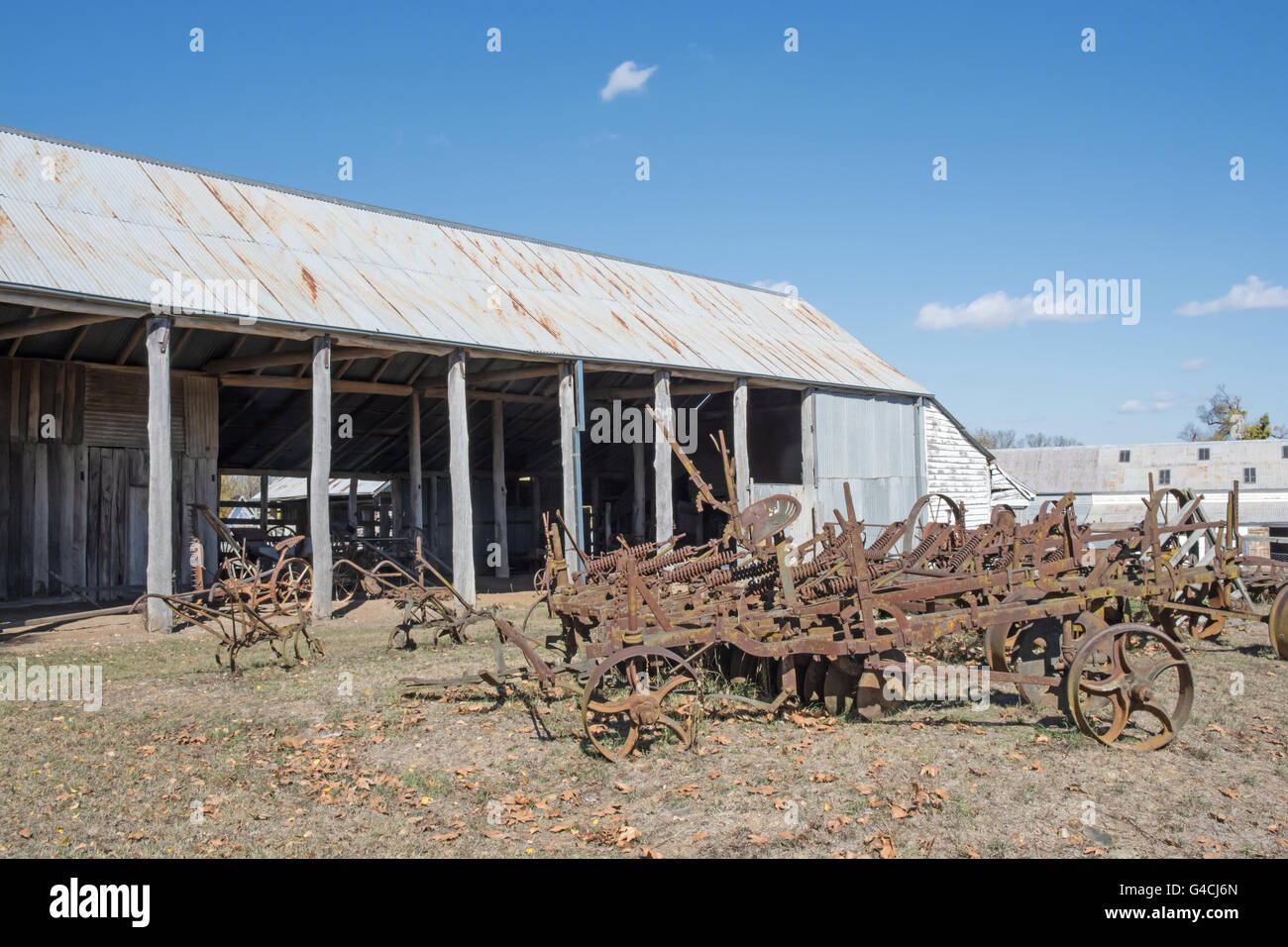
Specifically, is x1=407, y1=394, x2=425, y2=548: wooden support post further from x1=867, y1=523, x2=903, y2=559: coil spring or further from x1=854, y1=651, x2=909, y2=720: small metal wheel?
x1=854, y1=651, x2=909, y2=720: small metal wheel

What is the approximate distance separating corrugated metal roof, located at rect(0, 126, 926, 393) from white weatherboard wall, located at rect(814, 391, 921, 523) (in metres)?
0.60

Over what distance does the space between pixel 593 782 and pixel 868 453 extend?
18363mm

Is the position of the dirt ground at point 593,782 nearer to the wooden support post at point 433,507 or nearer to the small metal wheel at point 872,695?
the small metal wheel at point 872,695

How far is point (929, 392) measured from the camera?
25328 millimetres

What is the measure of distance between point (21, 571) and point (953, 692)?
15.9m

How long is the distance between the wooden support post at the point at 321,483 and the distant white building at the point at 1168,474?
4314cm

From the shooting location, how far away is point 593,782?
6.50 m

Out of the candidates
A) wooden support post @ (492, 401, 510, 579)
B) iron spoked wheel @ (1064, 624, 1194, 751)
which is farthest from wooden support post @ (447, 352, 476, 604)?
iron spoked wheel @ (1064, 624, 1194, 751)

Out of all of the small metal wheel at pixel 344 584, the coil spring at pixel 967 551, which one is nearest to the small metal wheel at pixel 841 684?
the coil spring at pixel 967 551

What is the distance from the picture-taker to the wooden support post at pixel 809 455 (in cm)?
2209

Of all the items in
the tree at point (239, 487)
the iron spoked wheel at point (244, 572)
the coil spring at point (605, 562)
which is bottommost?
the iron spoked wheel at point (244, 572)

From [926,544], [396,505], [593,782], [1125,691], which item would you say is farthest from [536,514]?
[1125,691]

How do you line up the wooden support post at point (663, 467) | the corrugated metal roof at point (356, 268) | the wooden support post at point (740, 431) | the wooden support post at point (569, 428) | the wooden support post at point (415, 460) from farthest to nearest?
the wooden support post at point (415, 460) < the wooden support post at point (740, 431) < the wooden support post at point (663, 467) < the wooden support post at point (569, 428) < the corrugated metal roof at point (356, 268)

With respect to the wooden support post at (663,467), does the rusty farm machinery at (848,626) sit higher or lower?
lower
